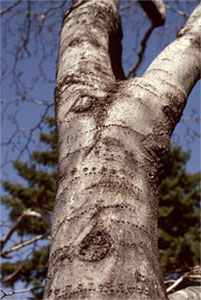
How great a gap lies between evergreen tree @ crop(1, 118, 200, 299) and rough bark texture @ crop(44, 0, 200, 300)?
5974 millimetres

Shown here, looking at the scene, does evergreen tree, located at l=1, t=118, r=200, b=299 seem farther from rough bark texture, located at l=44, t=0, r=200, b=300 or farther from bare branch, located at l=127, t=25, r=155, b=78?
rough bark texture, located at l=44, t=0, r=200, b=300

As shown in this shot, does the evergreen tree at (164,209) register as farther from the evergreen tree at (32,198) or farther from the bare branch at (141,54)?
the bare branch at (141,54)

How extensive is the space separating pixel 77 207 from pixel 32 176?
352 inches

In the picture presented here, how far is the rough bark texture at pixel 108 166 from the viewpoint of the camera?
0.73 meters

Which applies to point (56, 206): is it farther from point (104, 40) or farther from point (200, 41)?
point (200, 41)

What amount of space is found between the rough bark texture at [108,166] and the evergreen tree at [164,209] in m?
5.97

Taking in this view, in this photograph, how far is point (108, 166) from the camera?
906 mm

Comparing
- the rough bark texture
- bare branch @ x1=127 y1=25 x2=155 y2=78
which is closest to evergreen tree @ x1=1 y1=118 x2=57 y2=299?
bare branch @ x1=127 y1=25 x2=155 y2=78

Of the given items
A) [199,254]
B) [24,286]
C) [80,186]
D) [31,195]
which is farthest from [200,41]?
[24,286]

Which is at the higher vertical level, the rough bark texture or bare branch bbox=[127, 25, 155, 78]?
bare branch bbox=[127, 25, 155, 78]

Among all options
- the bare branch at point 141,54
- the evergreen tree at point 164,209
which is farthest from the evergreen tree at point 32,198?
the bare branch at point 141,54

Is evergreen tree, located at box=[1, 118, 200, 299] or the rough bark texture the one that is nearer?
the rough bark texture

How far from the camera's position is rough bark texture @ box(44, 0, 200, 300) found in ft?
2.39

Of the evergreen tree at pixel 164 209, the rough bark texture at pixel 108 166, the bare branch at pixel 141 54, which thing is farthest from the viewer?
the evergreen tree at pixel 164 209
